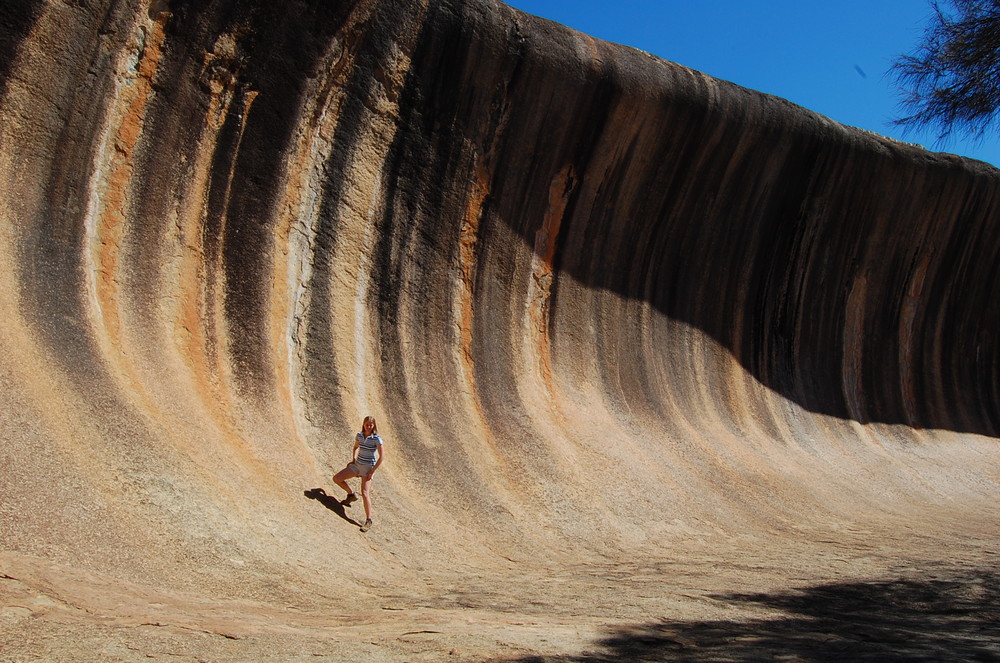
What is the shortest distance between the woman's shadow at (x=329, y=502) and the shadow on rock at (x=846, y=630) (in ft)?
8.42

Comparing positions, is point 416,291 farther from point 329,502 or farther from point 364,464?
point 329,502

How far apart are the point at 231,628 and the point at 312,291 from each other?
4126mm

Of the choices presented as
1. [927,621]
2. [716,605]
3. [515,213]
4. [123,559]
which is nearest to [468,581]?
[716,605]

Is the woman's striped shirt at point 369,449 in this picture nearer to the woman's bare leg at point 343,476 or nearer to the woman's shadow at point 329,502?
the woman's bare leg at point 343,476

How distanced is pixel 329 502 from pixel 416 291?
2608mm

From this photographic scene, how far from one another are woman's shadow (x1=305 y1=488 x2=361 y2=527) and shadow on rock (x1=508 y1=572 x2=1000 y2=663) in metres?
2.57

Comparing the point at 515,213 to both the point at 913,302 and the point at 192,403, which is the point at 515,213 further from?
the point at 913,302

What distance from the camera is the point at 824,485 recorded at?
10297mm

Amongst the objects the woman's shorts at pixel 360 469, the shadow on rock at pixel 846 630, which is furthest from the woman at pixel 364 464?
the shadow on rock at pixel 846 630

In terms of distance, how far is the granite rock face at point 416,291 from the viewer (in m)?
5.76

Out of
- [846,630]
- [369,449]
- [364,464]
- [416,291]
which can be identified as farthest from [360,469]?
[846,630]

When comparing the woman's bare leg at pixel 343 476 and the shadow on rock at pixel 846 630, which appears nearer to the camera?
the shadow on rock at pixel 846 630

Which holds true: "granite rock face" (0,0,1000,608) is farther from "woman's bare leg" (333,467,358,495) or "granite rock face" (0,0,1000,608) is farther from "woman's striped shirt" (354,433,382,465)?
"woman's striped shirt" (354,433,382,465)

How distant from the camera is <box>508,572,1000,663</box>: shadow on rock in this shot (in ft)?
12.5
